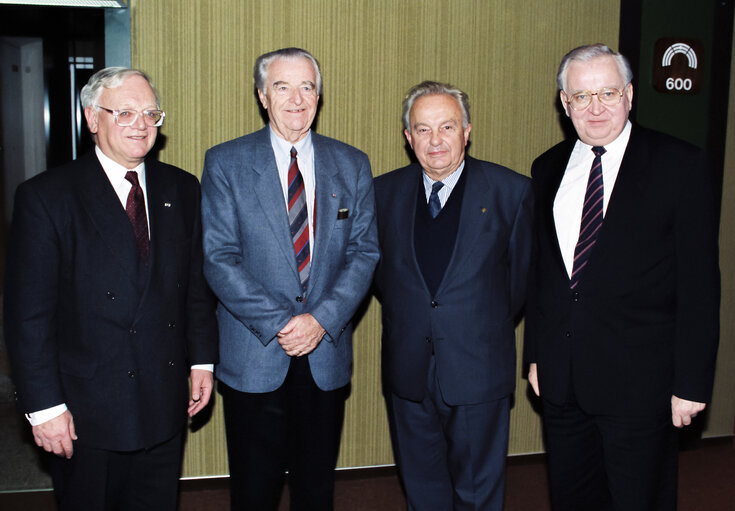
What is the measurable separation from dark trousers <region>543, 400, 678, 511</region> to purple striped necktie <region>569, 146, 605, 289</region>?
0.55 meters

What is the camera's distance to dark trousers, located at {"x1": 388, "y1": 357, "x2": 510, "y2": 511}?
101 inches

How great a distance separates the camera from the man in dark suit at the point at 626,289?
2.20 m

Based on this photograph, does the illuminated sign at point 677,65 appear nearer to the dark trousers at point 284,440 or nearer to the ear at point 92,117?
the dark trousers at point 284,440

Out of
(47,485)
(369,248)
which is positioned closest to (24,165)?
(47,485)

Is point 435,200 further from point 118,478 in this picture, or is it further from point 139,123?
point 118,478

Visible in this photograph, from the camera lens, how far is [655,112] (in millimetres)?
3732

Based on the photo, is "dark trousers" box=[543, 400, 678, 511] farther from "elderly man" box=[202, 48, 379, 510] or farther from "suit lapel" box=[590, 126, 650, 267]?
"elderly man" box=[202, 48, 379, 510]

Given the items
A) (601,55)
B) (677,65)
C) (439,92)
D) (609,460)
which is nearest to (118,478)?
(609,460)

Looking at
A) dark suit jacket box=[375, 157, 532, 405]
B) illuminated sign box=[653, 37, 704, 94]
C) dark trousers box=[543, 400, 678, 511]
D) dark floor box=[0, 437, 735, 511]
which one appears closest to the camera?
dark trousers box=[543, 400, 678, 511]

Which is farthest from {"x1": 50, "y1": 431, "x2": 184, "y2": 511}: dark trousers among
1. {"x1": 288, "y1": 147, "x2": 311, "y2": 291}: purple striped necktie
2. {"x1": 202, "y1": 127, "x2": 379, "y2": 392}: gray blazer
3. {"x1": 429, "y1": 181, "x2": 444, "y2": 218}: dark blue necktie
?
{"x1": 429, "y1": 181, "x2": 444, "y2": 218}: dark blue necktie

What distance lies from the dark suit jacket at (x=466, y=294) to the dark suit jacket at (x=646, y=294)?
9.4 inches

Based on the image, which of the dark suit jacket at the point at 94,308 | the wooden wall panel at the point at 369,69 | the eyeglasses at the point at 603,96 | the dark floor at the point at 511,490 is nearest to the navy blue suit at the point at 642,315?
the eyeglasses at the point at 603,96

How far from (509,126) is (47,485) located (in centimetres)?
329

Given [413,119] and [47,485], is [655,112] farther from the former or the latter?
[47,485]
